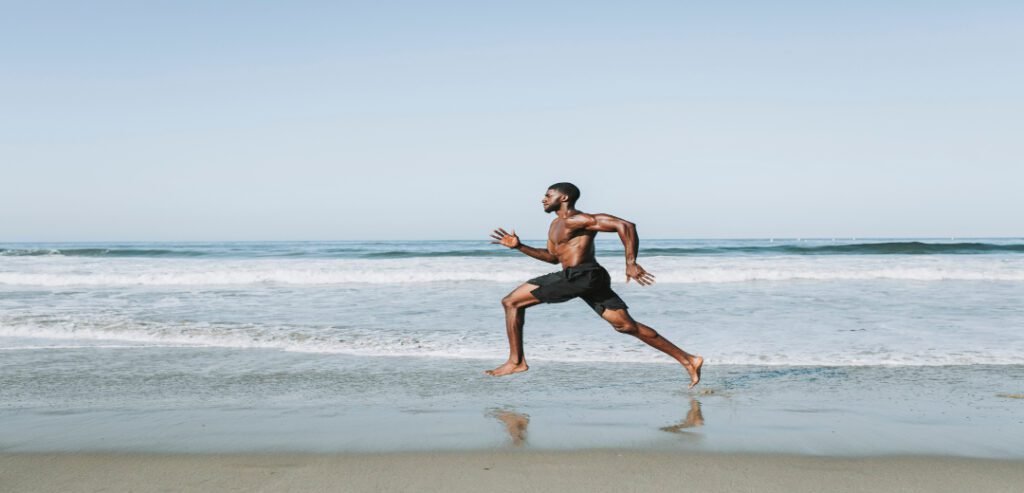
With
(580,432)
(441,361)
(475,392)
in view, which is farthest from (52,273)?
(580,432)

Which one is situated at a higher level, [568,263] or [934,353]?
[568,263]

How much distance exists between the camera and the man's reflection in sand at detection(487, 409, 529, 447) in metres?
4.53

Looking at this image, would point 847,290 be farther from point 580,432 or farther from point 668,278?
point 580,432

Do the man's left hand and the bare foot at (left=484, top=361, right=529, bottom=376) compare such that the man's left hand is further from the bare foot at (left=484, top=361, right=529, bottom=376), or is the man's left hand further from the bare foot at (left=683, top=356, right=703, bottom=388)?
the bare foot at (left=484, top=361, right=529, bottom=376)

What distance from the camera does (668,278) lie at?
2169 centimetres

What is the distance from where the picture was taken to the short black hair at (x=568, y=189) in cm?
601

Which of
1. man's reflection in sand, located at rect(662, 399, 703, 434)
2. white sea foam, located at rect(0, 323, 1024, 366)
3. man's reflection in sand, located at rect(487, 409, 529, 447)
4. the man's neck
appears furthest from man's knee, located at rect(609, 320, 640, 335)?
white sea foam, located at rect(0, 323, 1024, 366)

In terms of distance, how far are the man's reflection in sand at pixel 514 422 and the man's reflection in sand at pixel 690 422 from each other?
0.85 m

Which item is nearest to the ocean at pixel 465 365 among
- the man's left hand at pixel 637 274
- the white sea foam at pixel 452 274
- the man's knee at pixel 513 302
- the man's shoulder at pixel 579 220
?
the man's knee at pixel 513 302

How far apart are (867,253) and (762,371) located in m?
32.1

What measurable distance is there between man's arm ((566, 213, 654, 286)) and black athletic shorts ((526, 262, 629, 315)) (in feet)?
0.95

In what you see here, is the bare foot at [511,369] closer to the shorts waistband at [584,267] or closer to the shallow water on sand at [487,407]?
the shallow water on sand at [487,407]

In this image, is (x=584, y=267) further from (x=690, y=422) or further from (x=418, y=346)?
(x=418, y=346)

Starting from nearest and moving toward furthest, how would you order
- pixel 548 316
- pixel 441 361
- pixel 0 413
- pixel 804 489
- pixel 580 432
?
pixel 804 489
pixel 580 432
pixel 0 413
pixel 441 361
pixel 548 316
